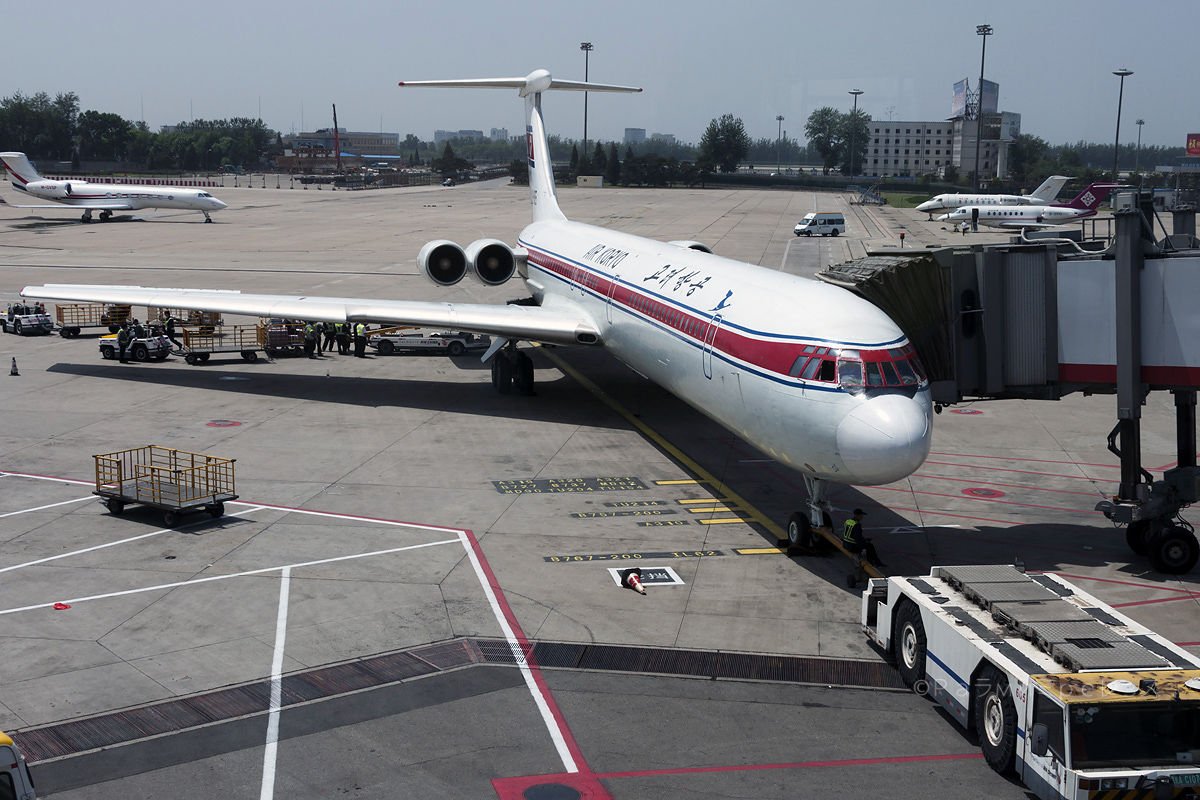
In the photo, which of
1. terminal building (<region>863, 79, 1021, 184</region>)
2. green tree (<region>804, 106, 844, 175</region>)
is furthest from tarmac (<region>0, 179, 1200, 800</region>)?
green tree (<region>804, 106, 844, 175</region>)

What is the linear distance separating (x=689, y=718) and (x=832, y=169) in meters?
163

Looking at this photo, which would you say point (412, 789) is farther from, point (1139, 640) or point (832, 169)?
point (832, 169)

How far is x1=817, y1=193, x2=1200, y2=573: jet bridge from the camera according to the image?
1856 cm

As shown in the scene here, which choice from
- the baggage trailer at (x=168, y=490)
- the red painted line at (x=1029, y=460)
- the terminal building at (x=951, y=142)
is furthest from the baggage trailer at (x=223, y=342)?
the terminal building at (x=951, y=142)

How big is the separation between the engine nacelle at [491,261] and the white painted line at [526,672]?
16.7 m

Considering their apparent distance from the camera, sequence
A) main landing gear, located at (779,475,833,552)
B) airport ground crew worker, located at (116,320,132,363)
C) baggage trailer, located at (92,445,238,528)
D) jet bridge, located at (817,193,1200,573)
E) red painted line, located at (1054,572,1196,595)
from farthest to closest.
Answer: airport ground crew worker, located at (116,320,132,363)
baggage trailer, located at (92,445,238,528)
main landing gear, located at (779,475,833,552)
jet bridge, located at (817,193,1200,573)
red painted line, located at (1054,572,1196,595)

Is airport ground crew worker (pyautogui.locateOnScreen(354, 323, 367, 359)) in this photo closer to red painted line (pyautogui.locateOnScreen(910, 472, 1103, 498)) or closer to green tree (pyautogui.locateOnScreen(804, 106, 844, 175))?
red painted line (pyautogui.locateOnScreen(910, 472, 1103, 498))

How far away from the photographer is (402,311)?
30859mm

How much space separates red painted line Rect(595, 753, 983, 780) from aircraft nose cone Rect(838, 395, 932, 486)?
4.85m

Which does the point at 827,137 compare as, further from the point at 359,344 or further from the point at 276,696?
the point at 276,696

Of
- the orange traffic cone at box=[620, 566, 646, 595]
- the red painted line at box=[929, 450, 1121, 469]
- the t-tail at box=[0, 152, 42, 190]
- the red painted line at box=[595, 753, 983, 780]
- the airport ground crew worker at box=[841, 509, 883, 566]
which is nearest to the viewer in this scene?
the red painted line at box=[595, 753, 983, 780]

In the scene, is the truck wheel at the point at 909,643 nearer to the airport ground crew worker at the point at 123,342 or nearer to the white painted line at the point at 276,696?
the white painted line at the point at 276,696

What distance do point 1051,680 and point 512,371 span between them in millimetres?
21923

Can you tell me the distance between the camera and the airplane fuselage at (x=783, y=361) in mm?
16938
